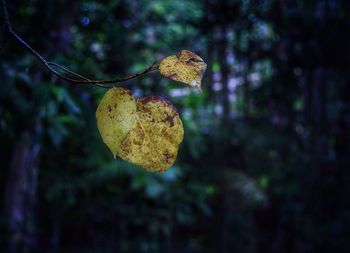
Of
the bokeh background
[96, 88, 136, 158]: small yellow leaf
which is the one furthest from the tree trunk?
[96, 88, 136, 158]: small yellow leaf

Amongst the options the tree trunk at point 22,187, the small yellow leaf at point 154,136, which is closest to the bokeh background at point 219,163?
the tree trunk at point 22,187

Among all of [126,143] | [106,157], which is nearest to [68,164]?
[106,157]

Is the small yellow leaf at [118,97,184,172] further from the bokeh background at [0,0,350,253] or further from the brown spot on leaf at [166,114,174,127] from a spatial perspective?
the bokeh background at [0,0,350,253]

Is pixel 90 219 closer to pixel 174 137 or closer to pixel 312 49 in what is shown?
pixel 312 49

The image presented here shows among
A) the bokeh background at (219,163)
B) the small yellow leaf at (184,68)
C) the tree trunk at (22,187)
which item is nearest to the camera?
the small yellow leaf at (184,68)

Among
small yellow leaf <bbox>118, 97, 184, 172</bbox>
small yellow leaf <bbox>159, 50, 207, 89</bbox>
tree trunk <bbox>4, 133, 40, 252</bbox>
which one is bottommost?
small yellow leaf <bbox>118, 97, 184, 172</bbox>

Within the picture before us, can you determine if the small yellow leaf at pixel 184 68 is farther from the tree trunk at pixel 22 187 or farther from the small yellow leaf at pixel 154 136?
the tree trunk at pixel 22 187

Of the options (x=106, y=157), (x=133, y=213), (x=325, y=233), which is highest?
(x=106, y=157)
